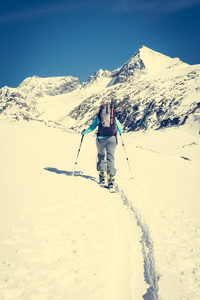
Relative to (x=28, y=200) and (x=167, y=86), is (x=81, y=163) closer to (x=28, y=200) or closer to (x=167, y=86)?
(x=28, y=200)

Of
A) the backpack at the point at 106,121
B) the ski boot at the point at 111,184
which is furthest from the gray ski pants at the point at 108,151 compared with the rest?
the backpack at the point at 106,121

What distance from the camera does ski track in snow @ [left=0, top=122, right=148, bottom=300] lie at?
3.33 meters

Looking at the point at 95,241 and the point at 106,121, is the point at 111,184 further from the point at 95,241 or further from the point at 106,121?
the point at 95,241

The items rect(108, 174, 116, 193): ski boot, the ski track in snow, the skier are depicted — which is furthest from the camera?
the skier

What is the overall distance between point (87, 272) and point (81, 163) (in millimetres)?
10233

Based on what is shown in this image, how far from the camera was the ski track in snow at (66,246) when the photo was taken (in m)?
3.33

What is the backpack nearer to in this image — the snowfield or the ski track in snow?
the snowfield

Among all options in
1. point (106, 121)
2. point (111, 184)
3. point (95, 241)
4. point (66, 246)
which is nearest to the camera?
point (66, 246)

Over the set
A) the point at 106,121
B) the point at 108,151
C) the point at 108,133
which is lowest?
the point at 108,151

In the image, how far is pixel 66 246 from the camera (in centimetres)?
438

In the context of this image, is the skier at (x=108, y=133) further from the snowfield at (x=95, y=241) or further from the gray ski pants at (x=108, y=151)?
the snowfield at (x=95, y=241)

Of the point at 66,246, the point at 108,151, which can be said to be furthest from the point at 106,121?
the point at 66,246

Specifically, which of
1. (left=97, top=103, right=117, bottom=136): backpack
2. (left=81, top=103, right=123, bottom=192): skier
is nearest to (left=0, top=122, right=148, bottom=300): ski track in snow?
(left=81, top=103, right=123, bottom=192): skier

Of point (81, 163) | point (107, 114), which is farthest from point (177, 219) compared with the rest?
point (81, 163)
